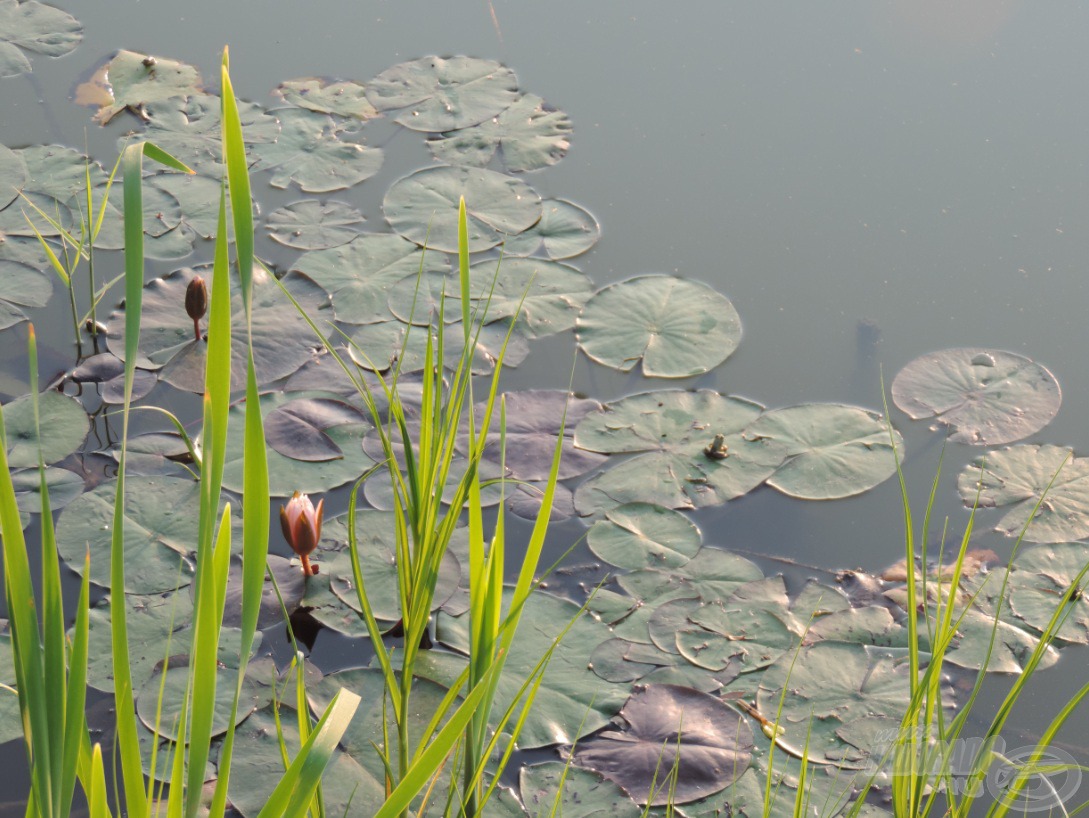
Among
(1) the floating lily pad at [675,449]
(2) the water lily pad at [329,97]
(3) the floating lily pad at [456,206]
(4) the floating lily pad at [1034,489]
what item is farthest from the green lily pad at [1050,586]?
(2) the water lily pad at [329,97]

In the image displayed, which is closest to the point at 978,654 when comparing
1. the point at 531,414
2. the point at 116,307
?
the point at 531,414

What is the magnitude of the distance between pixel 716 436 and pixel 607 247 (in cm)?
86

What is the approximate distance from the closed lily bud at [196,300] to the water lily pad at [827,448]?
1317 mm

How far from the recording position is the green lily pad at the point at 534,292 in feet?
9.04

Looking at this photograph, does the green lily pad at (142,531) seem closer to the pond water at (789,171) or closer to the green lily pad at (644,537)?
the pond water at (789,171)

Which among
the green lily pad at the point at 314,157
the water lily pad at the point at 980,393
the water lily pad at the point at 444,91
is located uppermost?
the water lily pad at the point at 444,91

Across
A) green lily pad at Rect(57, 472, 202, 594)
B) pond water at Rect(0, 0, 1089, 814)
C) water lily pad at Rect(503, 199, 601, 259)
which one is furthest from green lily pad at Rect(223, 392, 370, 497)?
water lily pad at Rect(503, 199, 601, 259)

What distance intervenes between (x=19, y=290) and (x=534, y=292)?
134 cm

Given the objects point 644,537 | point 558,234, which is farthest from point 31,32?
point 644,537

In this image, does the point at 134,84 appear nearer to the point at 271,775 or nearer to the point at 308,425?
the point at 308,425

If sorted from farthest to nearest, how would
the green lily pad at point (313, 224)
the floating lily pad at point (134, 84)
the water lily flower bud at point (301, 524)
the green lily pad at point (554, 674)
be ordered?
the floating lily pad at point (134, 84) → the green lily pad at point (313, 224) → the water lily flower bud at point (301, 524) → the green lily pad at point (554, 674)

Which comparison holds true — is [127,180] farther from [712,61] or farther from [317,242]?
[712,61]

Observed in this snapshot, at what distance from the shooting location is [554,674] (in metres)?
1.96

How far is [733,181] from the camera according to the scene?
3303 mm
